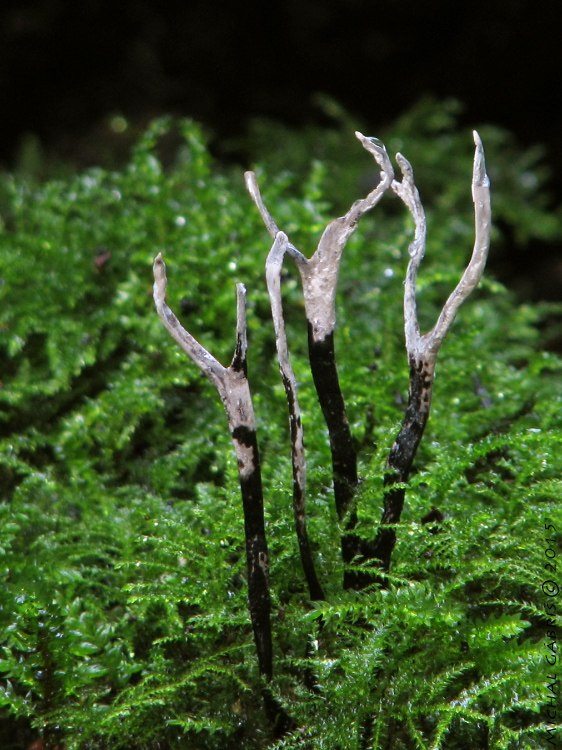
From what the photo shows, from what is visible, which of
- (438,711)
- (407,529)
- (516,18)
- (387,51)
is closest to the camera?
(438,711)

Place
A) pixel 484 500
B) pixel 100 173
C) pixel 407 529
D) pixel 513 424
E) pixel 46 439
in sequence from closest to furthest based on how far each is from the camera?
pixel 407 529 < pixel 484 500 < pixel 513 424 < pixel 46 439 < pixel 100 173

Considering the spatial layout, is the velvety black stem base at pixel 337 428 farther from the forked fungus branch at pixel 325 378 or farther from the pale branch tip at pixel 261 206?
the pale branch tip at pixel 261 206

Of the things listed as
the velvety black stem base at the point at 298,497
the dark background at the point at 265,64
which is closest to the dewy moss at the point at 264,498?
the velvety black stem base at the point at 298,497

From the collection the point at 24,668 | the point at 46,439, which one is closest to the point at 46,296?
the point at 46,439

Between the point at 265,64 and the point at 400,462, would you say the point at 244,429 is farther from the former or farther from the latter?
the point at 265,64

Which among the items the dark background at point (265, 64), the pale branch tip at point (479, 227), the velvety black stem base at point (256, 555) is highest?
the dark background at point (265, 64)

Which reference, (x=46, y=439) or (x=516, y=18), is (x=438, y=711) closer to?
(x=46, y=439)

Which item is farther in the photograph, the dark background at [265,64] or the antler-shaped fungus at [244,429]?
the dark background at [265,64]
